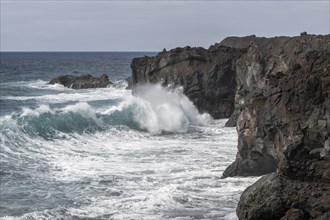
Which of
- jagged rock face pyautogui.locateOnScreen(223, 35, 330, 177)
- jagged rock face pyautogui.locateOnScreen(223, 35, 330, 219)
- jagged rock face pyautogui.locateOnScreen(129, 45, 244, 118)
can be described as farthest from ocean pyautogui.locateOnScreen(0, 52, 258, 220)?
jagged rock face pyautogui.locateOnScreen(223, 35, 330, 219)

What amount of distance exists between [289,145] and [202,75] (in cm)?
2674

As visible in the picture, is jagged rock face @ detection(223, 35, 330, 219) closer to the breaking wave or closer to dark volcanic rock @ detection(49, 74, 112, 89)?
the breaking wave

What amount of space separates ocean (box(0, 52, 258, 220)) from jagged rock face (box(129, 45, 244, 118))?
2.81 ft

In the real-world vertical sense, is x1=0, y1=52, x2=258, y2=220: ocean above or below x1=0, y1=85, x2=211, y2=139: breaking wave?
below

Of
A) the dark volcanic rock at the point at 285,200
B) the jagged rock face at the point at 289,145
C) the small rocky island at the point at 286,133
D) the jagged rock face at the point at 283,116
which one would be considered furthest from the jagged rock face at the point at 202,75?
the dark volcanic rock at the point at 285,200

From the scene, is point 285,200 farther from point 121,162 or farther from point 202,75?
point 202,75

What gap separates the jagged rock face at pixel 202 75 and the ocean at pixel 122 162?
33.7 inches

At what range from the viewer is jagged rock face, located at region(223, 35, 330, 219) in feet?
41.5

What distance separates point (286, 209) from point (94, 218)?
6684 millimetres

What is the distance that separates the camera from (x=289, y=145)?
15.9 metres

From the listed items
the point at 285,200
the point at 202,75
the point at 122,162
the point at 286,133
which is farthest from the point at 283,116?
the point at 202,75

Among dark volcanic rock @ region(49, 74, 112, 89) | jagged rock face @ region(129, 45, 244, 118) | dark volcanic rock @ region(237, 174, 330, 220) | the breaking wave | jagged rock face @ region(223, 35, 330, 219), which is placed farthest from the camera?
dark volcanic rock @ region(49, 74, 112, 89)

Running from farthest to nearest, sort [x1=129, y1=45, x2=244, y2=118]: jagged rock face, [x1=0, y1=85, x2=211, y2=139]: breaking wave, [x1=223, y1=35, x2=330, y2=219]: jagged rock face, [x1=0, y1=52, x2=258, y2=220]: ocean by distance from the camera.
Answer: [x1=129, y1=45, x2=244, y2=118]: jagged rock face
[x1=0, y1=85, x2=211, y2=139]: breaking wave
[x1=0, y1=52, x2=258, y2=220]: ocean
[x1=223, y1=35, x2=330, y2=219]: jagged rock face

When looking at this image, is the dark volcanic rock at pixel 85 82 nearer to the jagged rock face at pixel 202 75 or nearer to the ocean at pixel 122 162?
the jagged rock face at pixel 202 75
